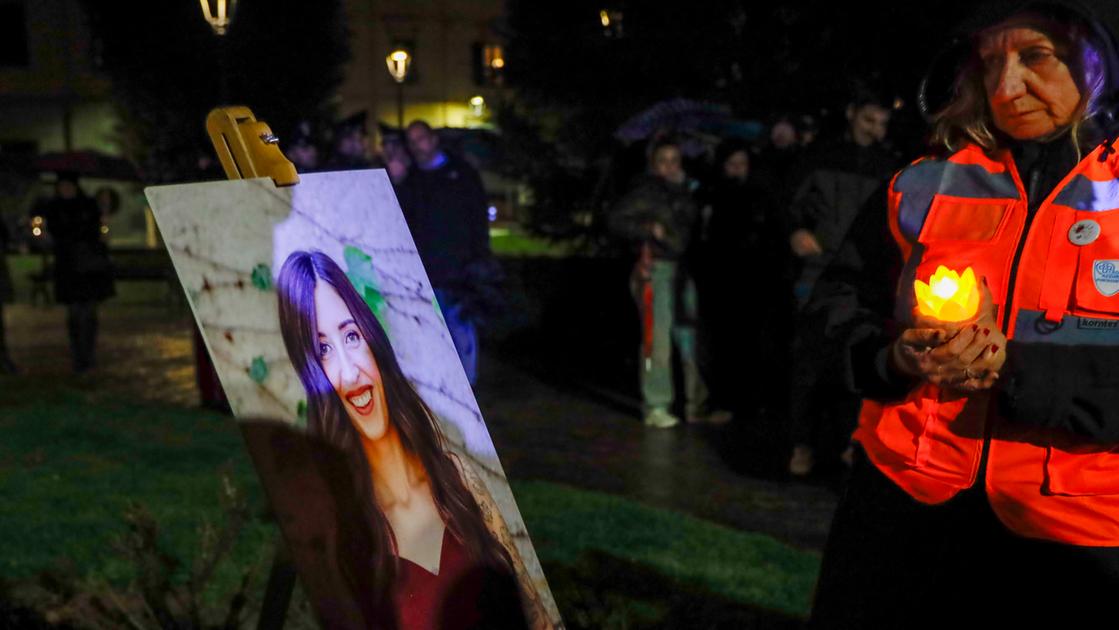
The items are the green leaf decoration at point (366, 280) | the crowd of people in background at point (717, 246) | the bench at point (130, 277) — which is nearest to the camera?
the green leaf decoration at point (366, 280)

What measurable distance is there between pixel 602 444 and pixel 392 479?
199 inches

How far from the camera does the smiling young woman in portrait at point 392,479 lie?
2.08m

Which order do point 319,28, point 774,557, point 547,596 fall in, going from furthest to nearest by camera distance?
1. point 319,28
2. point 774,557
3. point 547,596

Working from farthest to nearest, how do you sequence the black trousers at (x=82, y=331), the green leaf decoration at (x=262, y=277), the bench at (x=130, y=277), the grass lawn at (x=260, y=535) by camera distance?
the bench at (x=130, y=277) → the black trousers at (x=82, y=331) → the grass lawn at (x=260, y=535) → the green leaf decoration at (x=262, y=277)

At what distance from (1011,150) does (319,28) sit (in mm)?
26317

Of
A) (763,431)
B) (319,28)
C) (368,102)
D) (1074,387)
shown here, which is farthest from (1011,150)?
(368,102)

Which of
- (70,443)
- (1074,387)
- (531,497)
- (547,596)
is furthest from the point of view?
(70,443)

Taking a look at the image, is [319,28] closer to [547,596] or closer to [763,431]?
[763,431]

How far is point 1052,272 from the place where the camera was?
6.57ft

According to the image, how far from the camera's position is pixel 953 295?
1914mm

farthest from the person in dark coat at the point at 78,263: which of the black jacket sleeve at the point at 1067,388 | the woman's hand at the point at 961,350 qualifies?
the black jacket sleeve at the point at 1067,388

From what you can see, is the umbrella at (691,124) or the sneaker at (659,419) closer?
the sneaker at (659,419)

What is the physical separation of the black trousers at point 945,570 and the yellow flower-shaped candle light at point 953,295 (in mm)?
379

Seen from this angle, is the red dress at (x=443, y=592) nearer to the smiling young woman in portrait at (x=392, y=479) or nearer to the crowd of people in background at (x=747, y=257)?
the smiling young woman in portrait at (x=392, y=479)
